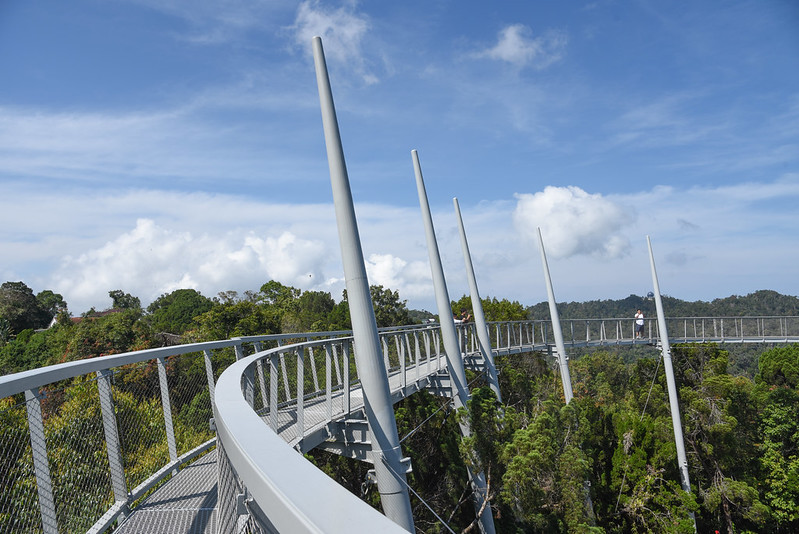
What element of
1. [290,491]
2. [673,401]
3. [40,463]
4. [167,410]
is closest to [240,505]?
[290,491]

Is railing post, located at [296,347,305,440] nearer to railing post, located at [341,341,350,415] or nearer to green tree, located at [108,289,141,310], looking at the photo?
railing post, located at [341,341,350,415]

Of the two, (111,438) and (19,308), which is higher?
(19,308)

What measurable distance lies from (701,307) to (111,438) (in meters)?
109

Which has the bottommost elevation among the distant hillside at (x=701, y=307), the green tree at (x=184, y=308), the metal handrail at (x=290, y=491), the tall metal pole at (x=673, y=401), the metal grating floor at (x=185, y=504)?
the distant hillside at (x=701, y=307)

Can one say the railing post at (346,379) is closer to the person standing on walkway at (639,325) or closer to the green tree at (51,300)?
the person standing on walkway at (639,325)

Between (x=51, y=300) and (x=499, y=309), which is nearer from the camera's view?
(x=499, y=309)

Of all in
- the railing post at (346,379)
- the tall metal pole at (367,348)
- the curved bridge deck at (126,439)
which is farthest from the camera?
the railing post at (346,379)

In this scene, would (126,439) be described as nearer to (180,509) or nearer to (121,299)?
(180,509)

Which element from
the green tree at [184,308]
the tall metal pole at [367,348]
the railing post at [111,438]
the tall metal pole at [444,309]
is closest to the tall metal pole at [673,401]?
the tall metal pole at [444,309]

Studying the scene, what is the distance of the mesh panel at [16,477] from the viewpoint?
3496mm

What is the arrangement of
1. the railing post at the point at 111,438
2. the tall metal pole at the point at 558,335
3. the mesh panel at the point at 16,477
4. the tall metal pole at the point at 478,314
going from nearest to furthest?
the mesh panel at the point at 16,477
the railing post at the point at 111,438
the tall metal pole at the point at 478,314
the tall metal pole at the point at 558,335

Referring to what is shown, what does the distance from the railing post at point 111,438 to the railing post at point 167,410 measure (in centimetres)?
98

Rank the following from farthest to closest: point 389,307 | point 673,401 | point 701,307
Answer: point 701,307
point 389,307
point 673,401

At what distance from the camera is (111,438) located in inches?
183
